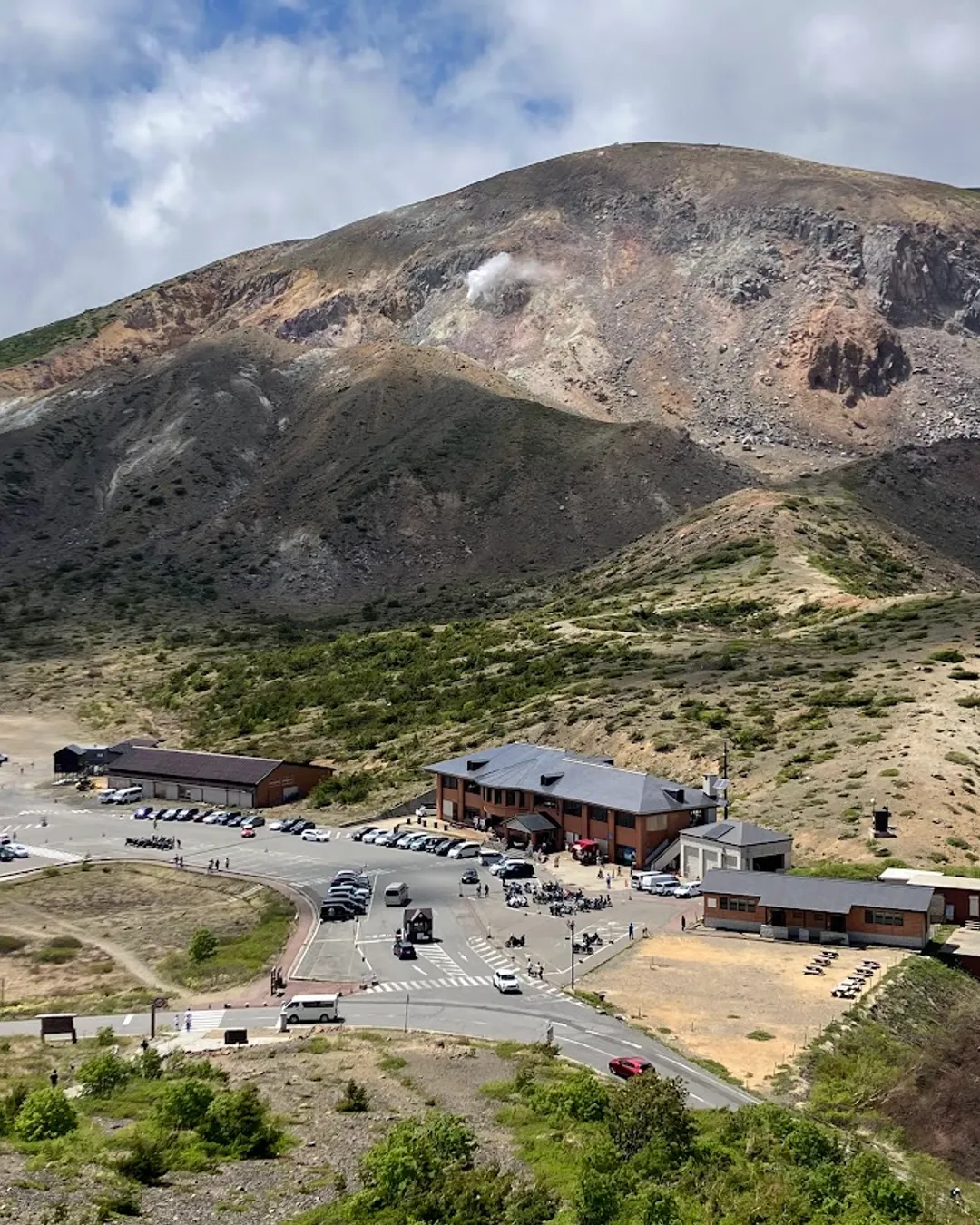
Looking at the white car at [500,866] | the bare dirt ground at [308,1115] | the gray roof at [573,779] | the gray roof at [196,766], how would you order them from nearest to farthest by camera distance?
the bare dirt ground at [308,1115] < the white car at [500,866] < the gray roof at [573,779] < the gray roof at [196,766]

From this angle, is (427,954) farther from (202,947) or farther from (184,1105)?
(184,1105)

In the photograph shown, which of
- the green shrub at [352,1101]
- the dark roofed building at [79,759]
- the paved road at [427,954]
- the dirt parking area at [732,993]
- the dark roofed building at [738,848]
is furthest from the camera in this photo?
the dark roofed building at [79,759]

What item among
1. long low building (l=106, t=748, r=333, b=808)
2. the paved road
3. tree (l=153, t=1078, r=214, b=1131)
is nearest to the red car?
the paved road

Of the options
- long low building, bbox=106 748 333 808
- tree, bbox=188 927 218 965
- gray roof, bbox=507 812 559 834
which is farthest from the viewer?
long low building, bbox=106 748 333 808

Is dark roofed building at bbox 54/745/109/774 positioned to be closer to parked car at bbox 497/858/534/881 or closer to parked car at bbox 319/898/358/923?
parked car at bbox 497/858/534/881

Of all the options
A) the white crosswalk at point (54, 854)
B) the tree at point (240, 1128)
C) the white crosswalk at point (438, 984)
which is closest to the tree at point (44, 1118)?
the tree at point (240, 1128)

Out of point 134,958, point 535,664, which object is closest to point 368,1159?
point 134,958

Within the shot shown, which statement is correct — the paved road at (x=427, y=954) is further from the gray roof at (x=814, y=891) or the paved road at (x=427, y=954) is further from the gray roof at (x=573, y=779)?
the gray roof at (x=573, y=779)
